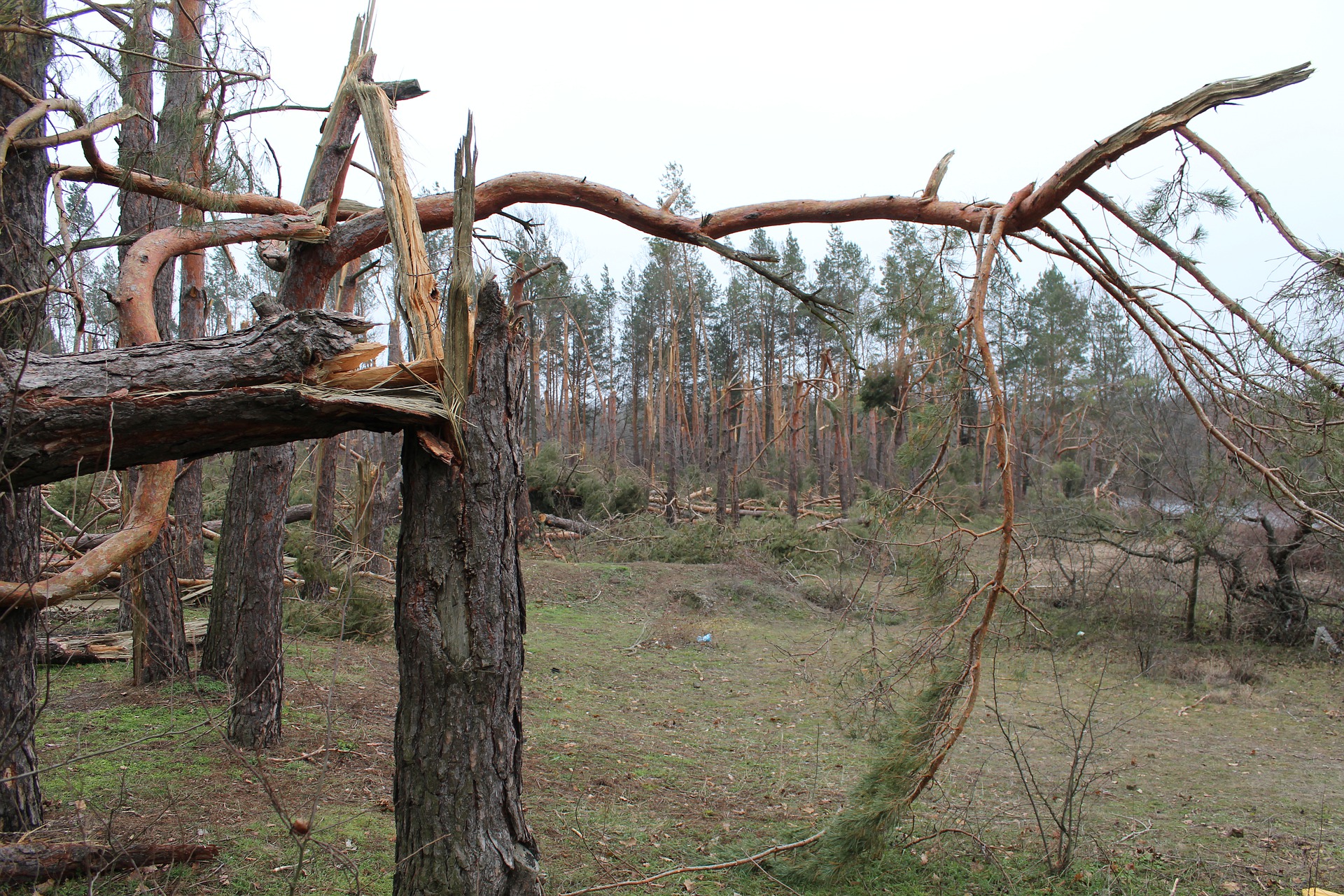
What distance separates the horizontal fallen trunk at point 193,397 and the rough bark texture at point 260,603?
8.44ft

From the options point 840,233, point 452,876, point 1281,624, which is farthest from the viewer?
point 840,233

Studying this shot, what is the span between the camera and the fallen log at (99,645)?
6344 millimetres

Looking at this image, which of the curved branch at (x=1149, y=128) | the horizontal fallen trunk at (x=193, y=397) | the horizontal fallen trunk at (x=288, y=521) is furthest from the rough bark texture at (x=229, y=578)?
the curved branch at (x=1149, y=128)

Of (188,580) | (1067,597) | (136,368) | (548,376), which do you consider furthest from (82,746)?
(548,376)

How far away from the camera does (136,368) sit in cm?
227

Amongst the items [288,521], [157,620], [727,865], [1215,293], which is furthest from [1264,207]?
[288,521]

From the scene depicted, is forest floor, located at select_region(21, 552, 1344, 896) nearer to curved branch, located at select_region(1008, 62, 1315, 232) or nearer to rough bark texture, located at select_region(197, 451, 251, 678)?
rough bark texture, located at select_region(197, 451, 251, 678)

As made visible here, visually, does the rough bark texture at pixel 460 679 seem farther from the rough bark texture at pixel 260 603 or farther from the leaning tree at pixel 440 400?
the rough bark texture at pixel 260 603

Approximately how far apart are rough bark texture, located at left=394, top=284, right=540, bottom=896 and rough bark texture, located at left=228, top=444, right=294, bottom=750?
258cm

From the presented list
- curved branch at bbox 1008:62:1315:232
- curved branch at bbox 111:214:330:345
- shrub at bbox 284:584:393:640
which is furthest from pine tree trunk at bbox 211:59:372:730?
curved branch at bbox 1008:62:1315:232

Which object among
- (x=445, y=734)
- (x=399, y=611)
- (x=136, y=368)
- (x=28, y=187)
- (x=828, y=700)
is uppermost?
(x=28, y=187)

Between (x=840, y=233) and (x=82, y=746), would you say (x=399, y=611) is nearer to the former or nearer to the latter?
(x=82, y=746)

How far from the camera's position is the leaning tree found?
230 centimetres

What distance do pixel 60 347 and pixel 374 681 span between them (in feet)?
12.5
